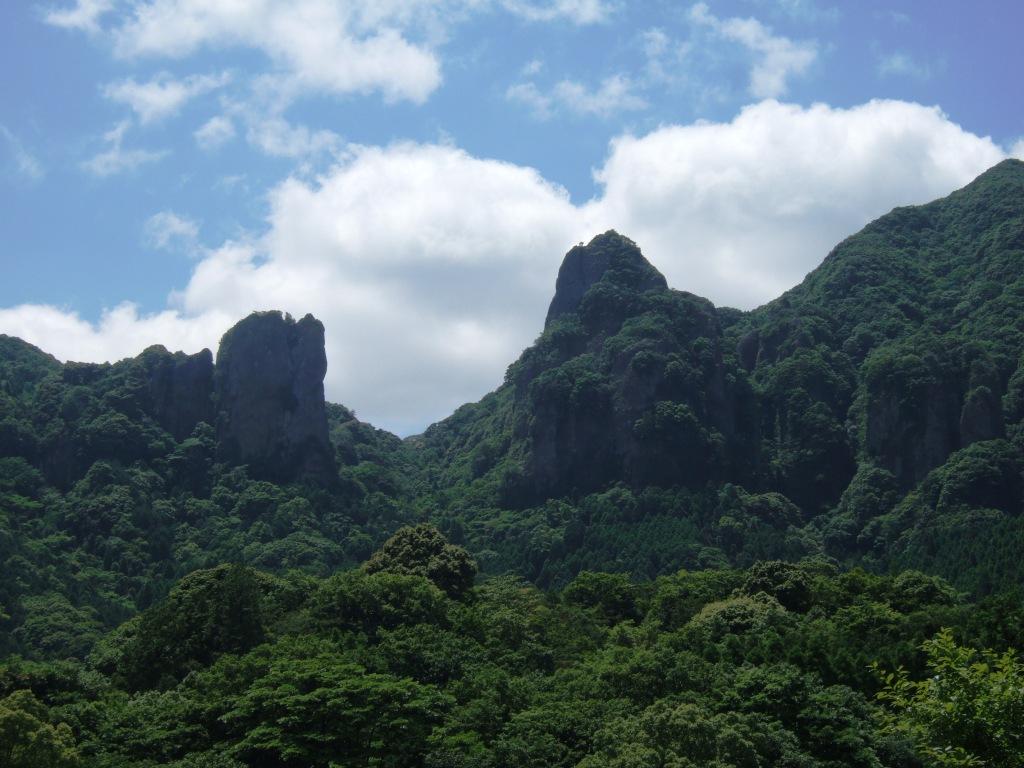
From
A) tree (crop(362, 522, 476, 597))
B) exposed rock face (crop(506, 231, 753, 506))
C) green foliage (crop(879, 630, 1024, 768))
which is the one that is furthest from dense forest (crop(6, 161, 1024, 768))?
exposed rock face (crop(506, 231, 753, 506))

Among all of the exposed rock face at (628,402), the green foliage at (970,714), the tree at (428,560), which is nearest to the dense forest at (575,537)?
the green foliage at (970,714)

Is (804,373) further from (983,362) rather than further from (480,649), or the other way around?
(480,649)

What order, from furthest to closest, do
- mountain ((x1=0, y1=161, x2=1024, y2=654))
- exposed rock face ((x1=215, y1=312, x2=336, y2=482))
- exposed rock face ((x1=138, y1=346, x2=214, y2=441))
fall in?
exposed rock face ((x1=138, y1=346, x2=214, y2=441)) < exposed rock face ((x1=215, y1=312, x2=336, y2=482)) < mountain ((x1=0, y1=161, x2=1024, y2=654))

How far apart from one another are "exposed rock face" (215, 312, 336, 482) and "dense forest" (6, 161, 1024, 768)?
33 cm

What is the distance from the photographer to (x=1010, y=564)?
78.1 metres

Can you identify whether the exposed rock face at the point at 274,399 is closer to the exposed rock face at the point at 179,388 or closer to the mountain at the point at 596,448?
the mountain at the point at 596,448

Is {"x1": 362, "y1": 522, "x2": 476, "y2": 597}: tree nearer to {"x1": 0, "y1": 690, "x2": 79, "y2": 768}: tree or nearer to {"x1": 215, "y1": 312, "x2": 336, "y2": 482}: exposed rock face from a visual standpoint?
{"x1": 0, "y1": 690, "x2": 79, "y2": 768}: tree

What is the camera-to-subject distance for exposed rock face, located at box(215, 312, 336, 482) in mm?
123750

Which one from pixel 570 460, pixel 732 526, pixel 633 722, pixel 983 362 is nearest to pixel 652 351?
pixel 570 460

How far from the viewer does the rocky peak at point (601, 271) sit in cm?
13638

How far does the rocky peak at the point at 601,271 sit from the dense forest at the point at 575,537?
1.63 ft

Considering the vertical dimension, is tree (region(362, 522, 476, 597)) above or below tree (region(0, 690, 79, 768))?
above

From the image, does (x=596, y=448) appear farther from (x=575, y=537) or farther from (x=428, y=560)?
(x=428, y=560)

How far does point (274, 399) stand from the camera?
4936 inches
